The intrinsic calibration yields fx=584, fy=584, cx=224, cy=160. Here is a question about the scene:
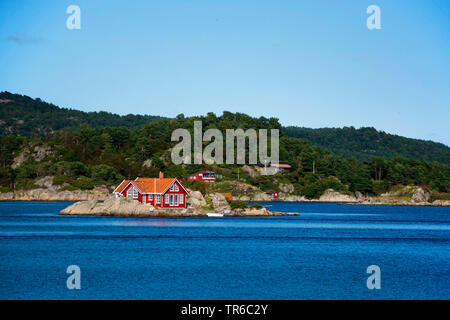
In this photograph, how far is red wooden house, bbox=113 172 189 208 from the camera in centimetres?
6931

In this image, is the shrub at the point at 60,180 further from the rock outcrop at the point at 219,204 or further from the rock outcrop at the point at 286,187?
the rock outcrop at the point at 219,204

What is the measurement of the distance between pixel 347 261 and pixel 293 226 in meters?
28.6

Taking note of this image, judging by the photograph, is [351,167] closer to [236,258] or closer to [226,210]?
[226,210]

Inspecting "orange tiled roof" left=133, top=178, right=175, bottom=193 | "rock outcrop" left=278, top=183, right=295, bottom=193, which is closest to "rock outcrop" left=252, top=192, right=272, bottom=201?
"rock outcrop" left=278, top=183, right=295, bottom=193

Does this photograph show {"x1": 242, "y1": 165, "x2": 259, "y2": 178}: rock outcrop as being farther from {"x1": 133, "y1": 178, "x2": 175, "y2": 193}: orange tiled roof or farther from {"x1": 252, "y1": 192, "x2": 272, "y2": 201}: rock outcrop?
{"x1": 133, "y1": 178, "x2": 175, "y2": 193}: orange tiled roof

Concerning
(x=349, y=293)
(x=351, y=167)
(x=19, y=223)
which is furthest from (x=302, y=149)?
(x=349, y=293)

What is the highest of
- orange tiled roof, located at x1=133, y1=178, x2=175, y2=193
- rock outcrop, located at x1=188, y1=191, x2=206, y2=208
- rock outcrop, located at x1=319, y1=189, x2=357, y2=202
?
orange tiled roof, located at x1=133, y1=178, x2=175, y2=193

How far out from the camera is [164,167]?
501 ft

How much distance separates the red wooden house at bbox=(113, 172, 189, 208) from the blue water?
146 inches

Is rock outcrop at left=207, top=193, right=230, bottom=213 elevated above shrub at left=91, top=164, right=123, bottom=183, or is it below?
below

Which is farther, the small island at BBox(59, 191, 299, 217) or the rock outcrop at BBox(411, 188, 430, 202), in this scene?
the rock outcrop at BBox(411, 188, 430, 202)

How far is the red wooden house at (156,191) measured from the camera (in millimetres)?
69312

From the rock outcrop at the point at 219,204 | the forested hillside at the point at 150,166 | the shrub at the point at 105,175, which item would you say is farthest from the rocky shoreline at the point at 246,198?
the rock outcrop at the point at 219,204

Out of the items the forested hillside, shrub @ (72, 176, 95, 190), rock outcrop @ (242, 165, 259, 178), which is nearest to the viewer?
shrub @ (72, 176, 95, 190)
